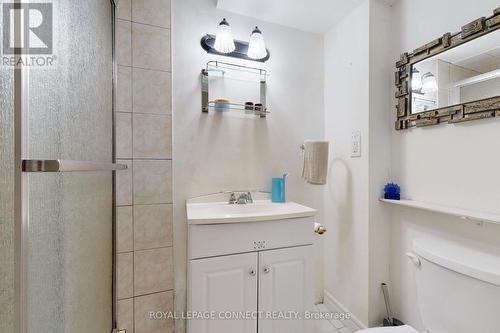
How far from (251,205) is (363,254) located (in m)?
0.76

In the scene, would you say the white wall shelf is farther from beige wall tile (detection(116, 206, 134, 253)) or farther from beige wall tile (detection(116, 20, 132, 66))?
beige wall tile (detection(116, 20, 132, 66))

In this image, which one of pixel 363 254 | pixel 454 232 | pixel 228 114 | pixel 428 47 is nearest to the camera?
pixel 454 232

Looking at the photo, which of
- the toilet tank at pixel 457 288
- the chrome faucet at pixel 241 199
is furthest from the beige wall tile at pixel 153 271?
the toilet tank at pixel 457 288

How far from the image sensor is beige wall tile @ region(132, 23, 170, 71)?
45.9 inches

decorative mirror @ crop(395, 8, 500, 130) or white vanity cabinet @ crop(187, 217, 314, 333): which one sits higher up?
decorative mirror @ crop(395, 8, 500, 130)

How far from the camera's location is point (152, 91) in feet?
3.92

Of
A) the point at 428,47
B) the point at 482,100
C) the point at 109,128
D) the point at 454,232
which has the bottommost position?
the point at 454,232

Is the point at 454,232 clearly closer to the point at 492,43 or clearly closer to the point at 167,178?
the point at 492,43

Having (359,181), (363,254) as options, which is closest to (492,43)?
(359,181)

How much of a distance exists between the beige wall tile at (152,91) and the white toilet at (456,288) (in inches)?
57.9

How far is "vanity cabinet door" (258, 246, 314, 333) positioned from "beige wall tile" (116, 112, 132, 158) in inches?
35.3

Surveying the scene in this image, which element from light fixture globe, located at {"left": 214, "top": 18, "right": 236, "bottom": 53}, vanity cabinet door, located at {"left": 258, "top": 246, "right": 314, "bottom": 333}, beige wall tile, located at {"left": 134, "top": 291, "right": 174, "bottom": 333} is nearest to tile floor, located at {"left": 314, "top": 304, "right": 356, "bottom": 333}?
vanity cabinet door, located at {"left": 258, "top": 246, "right": 314, "bottom": 333}

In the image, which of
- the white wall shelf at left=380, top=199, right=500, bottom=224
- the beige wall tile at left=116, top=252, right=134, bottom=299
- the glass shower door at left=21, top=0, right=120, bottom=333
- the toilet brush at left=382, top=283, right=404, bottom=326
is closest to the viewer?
the glass shower door at left=21, top=0, right=120, bottom=333

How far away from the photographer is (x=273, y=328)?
43.8 inches
